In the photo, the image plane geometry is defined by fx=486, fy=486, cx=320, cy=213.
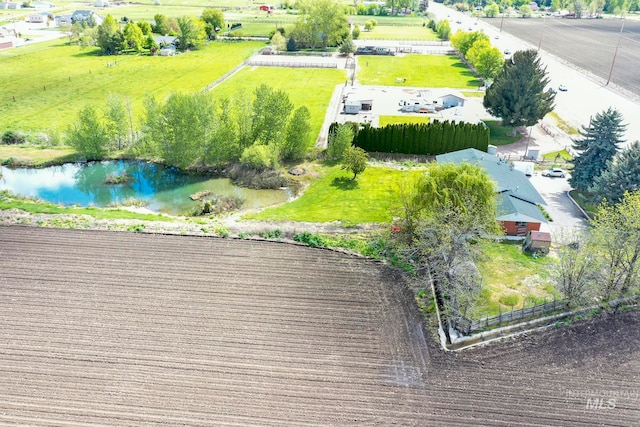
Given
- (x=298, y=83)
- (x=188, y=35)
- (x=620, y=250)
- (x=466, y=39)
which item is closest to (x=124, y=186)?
(x=620, y=250)

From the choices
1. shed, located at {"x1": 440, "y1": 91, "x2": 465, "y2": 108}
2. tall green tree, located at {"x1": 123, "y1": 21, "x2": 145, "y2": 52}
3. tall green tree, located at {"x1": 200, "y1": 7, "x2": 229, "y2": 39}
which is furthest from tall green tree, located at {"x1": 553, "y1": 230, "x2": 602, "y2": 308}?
tall green tree, located at {"x1": 200, "y1": 7, "x2": 229, "y2": 39}

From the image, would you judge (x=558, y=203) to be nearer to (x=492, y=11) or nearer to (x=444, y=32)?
(x=444, y=32)

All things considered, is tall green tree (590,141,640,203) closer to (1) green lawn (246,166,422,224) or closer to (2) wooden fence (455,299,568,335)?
(2) wooden fence (455,299,568,335)

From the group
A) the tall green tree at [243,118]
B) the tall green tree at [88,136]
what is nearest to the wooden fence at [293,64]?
the tall green tree at [243,118]

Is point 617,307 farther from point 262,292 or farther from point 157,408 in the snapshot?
point 157,408

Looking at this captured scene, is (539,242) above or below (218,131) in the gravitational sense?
below
